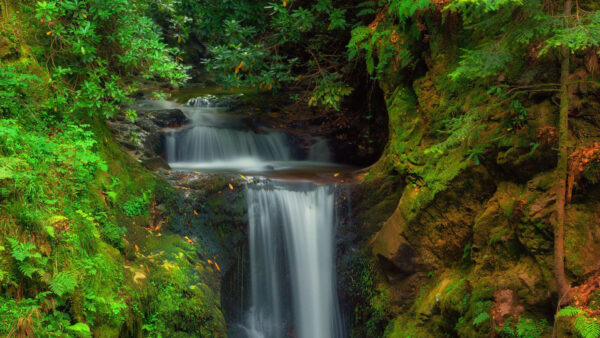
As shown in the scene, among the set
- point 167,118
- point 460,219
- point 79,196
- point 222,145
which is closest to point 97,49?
point 79,196

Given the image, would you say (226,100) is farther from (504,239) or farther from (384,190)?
(504,239)

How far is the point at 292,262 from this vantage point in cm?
698

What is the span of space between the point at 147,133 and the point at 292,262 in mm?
4717

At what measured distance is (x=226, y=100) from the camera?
12.1 m

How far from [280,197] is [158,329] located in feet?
10.1

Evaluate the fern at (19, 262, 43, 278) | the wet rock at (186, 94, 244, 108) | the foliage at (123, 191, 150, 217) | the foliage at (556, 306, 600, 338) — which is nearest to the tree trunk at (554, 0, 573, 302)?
the foliage at (556, 306, 600, 338)

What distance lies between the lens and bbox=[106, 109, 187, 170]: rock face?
7340 millimetres

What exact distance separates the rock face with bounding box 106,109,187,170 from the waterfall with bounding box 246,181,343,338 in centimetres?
203

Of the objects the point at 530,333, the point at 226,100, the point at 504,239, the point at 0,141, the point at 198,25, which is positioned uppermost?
the point at 198,25

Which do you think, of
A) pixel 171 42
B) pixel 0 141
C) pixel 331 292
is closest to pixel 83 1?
pixel 0 141

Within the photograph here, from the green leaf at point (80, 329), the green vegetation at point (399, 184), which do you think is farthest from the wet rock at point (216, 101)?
the green leaf at point (80, 329)

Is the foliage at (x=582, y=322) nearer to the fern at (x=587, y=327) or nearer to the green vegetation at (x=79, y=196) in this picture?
the fern at (x=587, y=327)

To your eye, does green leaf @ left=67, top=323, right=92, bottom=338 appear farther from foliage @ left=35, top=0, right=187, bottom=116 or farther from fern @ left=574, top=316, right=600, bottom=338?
fern @ left=574, top=316, right=600, bottom=338

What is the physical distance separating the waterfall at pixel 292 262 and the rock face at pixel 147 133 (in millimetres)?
2035
